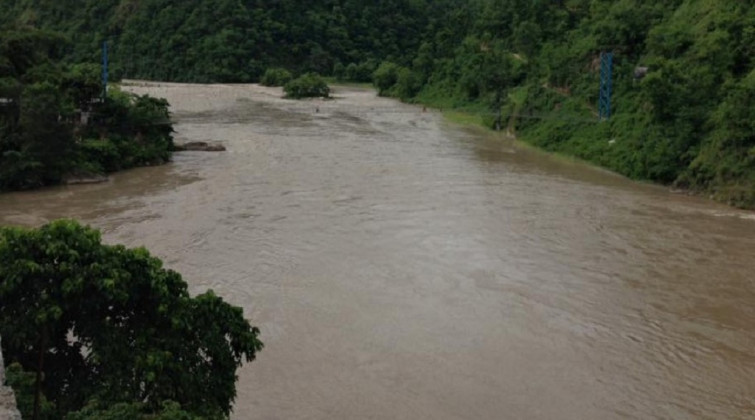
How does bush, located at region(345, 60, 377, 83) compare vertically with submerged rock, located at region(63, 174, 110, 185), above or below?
above

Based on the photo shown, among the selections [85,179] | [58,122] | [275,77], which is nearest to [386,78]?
[275,77]

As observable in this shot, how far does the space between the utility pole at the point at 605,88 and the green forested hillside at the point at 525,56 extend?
0.39 m

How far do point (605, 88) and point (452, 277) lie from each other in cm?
1848

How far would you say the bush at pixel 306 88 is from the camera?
174ft

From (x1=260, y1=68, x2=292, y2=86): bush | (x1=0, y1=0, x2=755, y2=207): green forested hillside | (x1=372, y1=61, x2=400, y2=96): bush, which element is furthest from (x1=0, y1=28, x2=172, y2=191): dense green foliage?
(x1=260, y1=68, x2=292, y2=86): bush

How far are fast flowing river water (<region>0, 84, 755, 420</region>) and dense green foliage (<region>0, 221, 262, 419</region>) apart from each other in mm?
1948

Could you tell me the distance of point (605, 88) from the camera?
29766 millimetres

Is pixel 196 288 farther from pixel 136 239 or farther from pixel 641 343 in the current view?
pixel 641 343

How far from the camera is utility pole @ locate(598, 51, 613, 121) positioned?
28.9m

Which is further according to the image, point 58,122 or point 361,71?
point 361,71

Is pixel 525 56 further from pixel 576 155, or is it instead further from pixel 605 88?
pixel 576 155

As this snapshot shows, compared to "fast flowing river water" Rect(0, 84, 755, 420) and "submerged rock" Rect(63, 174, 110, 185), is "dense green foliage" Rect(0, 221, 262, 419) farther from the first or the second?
"submerged rock" Rect(63, 174, 110, 185)

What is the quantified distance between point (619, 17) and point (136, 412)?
2962 centimetres

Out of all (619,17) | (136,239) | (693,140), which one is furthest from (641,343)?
(619,17)
